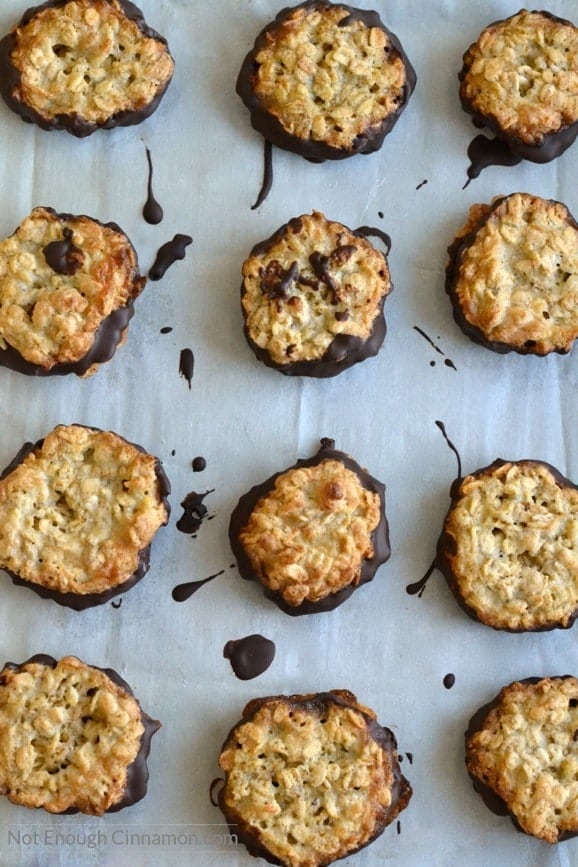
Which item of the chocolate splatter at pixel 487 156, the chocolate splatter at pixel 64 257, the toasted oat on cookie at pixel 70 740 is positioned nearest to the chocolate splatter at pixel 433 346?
the chocolate splatter at pixel 487 156

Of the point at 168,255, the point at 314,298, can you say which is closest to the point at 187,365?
the point at 168,255

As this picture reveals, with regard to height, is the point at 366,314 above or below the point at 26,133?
below

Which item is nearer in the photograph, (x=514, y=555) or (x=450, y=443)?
(x=514, y=555)

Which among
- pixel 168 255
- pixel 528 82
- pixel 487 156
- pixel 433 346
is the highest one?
pixel 528 82

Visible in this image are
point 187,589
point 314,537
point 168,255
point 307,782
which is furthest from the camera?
point 168,255

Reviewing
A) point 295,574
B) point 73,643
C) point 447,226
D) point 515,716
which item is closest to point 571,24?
point 447,226

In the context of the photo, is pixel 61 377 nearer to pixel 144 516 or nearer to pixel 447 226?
pixel 144 516

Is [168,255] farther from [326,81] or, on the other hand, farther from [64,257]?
[326,81]

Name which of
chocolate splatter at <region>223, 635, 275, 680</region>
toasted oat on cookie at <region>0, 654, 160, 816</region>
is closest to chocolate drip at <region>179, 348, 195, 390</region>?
chocolate splatter at <region>223, 635, 275, 680</region>

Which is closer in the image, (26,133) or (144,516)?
(144,516)
